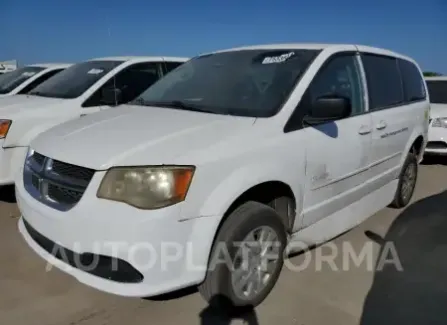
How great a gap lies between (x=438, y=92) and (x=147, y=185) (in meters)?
8.54

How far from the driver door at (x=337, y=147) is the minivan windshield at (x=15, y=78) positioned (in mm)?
6631

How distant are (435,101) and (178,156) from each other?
27.0 ft

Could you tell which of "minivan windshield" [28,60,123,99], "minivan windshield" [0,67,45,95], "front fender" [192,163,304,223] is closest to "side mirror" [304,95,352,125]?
"front fender" [192,163,304,223]

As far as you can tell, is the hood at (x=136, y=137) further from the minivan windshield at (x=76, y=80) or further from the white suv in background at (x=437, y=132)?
the white suv in background at (x=437, y=132)

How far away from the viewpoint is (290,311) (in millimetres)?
2717

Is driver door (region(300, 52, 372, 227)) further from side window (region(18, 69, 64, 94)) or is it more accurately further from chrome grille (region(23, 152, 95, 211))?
side window (region(18, 69, 64, 94))

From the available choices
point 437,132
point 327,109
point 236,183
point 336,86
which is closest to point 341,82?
point 336,86

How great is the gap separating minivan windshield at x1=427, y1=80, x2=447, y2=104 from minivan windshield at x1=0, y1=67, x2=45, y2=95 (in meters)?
8.22

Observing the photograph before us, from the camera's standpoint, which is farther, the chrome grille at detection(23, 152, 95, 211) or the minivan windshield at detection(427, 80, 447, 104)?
the minivan windshield at detection(427, 80, 447, 104)

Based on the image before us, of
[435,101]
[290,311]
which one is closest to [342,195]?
[290,311]

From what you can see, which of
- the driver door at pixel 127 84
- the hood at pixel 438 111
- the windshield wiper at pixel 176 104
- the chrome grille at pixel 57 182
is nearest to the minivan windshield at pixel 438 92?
the hood at pixel 438 111

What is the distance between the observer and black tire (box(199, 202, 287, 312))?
2.39 m

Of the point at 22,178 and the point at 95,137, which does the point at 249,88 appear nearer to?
the point at 95,137

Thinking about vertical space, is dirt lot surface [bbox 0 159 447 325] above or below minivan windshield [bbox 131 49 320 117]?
below
